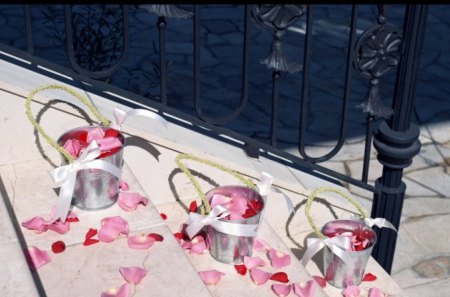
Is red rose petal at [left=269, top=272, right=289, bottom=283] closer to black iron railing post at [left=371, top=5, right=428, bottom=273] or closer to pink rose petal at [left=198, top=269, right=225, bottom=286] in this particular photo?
pink rose petal at [left=198, top=269, right=225, bottom=286]

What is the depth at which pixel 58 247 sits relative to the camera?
7.37 ft

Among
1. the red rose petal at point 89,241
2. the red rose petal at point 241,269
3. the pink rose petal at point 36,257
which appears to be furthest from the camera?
the red rose petal at point 241,269

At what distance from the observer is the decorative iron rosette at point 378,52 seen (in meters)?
2.53

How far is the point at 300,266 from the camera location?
2.47 meters

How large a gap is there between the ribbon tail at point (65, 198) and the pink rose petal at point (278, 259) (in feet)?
2.21

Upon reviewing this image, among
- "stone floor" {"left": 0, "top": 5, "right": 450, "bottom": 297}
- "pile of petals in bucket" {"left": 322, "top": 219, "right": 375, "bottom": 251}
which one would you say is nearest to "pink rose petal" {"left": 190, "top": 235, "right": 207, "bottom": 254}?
"pile of petals in bucket" {"left": 322, "top": 219, "right": 375, "bottom": 251}

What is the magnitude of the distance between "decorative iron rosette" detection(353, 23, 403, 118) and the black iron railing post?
3 centimetres

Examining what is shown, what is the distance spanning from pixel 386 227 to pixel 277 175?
0.48 meters

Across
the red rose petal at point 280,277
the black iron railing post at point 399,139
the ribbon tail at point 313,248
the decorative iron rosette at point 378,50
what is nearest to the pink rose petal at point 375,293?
the ribbon tail at point 313,248

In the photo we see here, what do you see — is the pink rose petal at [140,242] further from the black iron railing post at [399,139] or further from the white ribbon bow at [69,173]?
the black iron railing post at [399,139]

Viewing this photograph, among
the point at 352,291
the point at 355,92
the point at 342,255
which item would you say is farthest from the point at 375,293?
the point at 355,92

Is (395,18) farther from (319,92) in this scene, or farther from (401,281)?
(401,281)

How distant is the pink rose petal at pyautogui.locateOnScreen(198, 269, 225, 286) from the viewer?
2324 mm

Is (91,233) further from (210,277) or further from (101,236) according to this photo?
(210,277)
